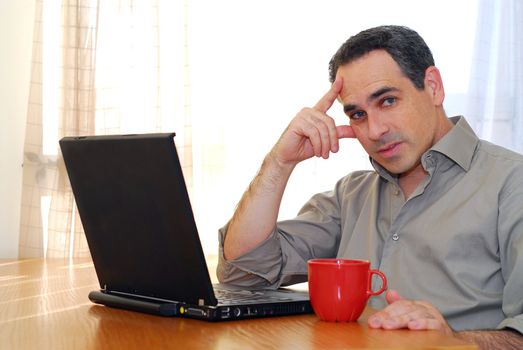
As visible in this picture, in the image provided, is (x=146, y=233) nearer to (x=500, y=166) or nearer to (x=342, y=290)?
(x=342, y=290)

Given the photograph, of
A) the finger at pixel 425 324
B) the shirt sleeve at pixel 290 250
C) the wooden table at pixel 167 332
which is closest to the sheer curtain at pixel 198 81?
the shirt sleeve at pixel 290 250

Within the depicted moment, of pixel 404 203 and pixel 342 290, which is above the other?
pixel 404 203

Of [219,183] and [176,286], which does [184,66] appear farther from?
[176,286]

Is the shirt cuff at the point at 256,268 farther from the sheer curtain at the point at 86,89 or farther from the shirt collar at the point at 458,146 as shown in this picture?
the sheer curtain at the point at 86,89

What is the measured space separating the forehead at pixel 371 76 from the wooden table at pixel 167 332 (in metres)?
0.59

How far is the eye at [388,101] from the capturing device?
1618mm

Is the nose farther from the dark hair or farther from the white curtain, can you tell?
the white curtain

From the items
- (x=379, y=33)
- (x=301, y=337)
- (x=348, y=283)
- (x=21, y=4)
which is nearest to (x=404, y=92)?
(x=379, y=33)

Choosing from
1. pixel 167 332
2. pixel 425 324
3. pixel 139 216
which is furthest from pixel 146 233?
pixel 425 324

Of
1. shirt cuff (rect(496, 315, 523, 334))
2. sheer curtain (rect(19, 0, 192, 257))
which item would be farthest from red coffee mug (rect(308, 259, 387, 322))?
sheer curtain (rect(19, 0, 192, 257))

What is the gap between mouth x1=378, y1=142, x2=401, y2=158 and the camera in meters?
1.60

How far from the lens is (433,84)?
1693mm

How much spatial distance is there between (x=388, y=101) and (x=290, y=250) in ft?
1.27

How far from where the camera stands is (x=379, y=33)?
166 centimetres
